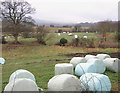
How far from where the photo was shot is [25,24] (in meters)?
28.1

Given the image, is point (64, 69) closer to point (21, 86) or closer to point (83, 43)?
point (21, 86)

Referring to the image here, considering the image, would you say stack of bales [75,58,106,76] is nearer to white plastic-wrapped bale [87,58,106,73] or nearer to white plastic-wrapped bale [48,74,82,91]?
white plastic-wrapped bale [87,58,106,73]

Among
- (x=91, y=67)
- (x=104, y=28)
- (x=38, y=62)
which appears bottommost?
(x=38, y=62)

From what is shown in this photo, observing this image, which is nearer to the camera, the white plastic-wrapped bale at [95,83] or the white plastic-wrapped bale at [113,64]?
the white plastic-wrapped bale at [95,83]

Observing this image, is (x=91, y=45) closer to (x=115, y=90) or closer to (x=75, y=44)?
(x=75, y=44)

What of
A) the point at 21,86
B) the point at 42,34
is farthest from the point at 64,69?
the point at 42,34

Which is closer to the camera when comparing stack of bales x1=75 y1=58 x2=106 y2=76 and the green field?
stack of bales x1=75 y1=58 x2=106 y2=76

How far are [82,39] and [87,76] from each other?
20697 millimetres

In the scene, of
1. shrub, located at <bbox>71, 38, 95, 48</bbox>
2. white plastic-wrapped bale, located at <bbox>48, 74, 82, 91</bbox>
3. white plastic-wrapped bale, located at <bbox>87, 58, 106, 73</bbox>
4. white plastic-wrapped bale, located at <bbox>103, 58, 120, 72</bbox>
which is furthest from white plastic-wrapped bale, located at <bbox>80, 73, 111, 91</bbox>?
shrub, located at <bbox>71, 38, 95, 48</bbox>

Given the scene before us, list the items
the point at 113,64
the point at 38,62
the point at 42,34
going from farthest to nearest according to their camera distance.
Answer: the point at 42,34
the point at 38,62
the point at 113,64

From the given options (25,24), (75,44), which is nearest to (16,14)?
(25,24)

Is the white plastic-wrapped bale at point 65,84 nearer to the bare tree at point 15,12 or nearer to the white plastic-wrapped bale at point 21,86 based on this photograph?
the white plastic-wrapped bale at point 21,86

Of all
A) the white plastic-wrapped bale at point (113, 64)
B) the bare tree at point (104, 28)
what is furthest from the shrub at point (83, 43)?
the white plastic-wrapped bale at point (113, 64)

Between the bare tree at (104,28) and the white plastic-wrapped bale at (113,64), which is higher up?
the bare tree at (104,28)
